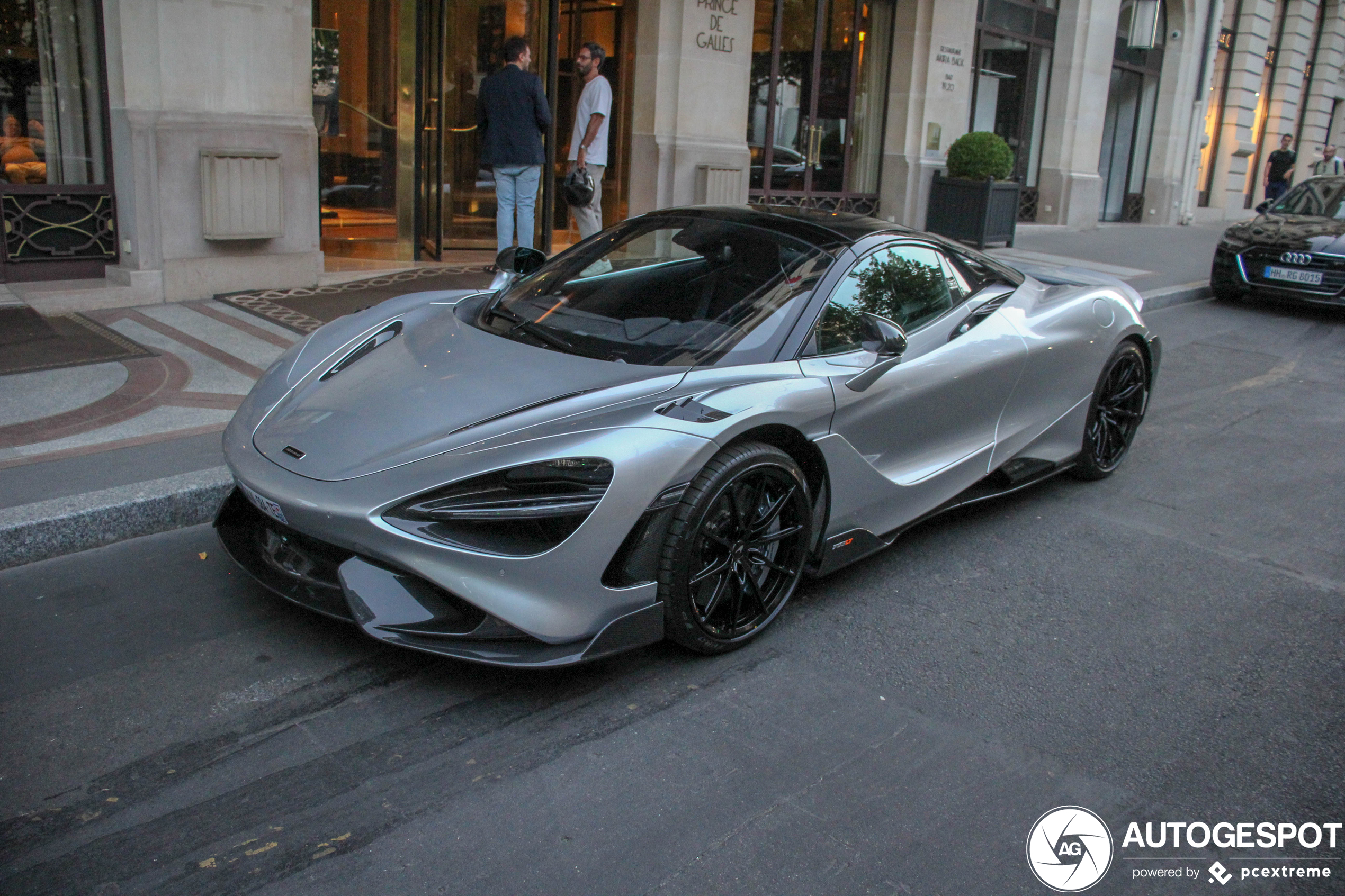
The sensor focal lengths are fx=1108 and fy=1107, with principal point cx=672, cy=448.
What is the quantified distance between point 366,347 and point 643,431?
1395 millimetres

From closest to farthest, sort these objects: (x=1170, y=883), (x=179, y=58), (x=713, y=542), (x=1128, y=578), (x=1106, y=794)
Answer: (x=1170, y=883) → (x=1106, y=794) → (x=713, y=542) → (x=1128, y=578) → (x=179, y=58)

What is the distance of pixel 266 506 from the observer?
3.30 metres

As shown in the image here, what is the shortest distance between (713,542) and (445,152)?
882 centimetres

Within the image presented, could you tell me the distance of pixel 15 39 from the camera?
26.6ft

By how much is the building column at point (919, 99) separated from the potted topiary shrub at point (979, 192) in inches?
15.4

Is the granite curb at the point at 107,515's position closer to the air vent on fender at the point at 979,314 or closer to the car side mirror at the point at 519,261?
the car side mirror at the point at 519,261

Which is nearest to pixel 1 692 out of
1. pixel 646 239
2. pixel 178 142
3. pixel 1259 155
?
pixel 646 239

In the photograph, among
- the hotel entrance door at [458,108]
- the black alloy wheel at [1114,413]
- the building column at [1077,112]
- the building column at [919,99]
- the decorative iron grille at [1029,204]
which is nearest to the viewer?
the black alloy wheel at [1114,413]

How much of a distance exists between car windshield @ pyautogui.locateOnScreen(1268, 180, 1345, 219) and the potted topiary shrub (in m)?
3.28

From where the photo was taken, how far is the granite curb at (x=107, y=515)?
4.05 metres

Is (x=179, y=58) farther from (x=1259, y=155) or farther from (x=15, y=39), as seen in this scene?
(x=1259, y=155)

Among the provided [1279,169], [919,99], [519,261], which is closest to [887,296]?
[519,261]

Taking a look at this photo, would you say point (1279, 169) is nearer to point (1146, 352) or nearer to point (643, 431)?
point (1146, 352)

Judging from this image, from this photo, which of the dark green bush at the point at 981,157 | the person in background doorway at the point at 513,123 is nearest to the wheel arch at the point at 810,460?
the person in background doorway at the point at 513,123
